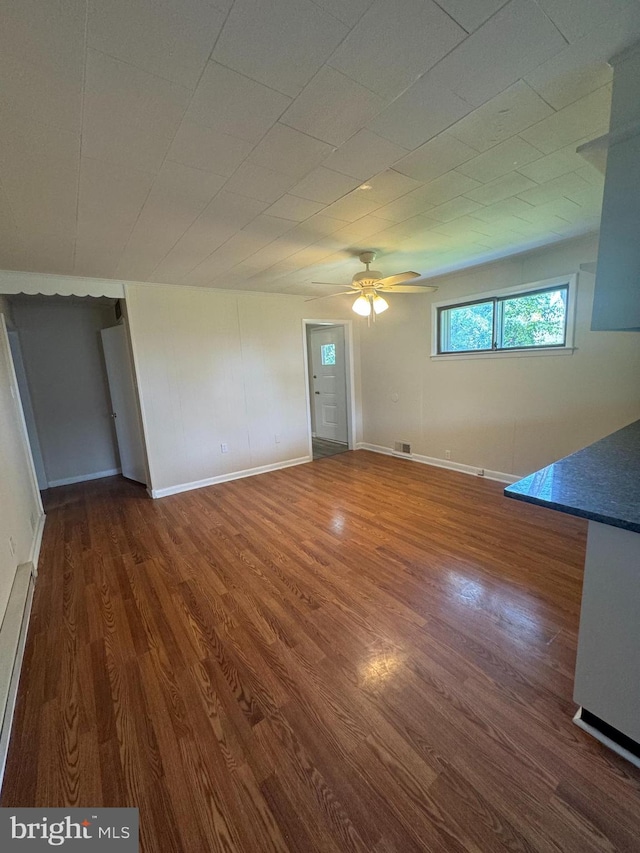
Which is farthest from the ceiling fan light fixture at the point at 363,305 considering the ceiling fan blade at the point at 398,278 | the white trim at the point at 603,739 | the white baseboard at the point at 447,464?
the white trim at the point at 603,739

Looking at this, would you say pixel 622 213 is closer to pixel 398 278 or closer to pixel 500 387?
pixel 398 278

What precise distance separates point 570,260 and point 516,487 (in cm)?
314

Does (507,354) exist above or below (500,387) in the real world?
above

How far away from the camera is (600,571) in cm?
120

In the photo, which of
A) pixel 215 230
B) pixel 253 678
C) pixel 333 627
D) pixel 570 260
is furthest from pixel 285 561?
pixel 570 260

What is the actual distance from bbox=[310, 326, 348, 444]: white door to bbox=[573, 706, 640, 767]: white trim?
15.9 feet

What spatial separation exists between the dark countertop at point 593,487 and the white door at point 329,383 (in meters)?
4.38

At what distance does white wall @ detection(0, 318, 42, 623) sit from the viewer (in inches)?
80.6

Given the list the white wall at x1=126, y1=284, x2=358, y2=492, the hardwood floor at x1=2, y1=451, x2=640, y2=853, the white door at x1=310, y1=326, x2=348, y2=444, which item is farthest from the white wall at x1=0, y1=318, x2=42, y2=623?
the white door at x1=310, y1=326, x2=348, y2=444

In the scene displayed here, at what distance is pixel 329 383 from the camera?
6.23 meters

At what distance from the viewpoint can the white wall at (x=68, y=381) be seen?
178 inches

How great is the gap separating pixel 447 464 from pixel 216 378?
3.35m

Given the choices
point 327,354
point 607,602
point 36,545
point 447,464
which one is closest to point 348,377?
point 327,354

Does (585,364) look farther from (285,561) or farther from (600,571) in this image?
(285,561)
